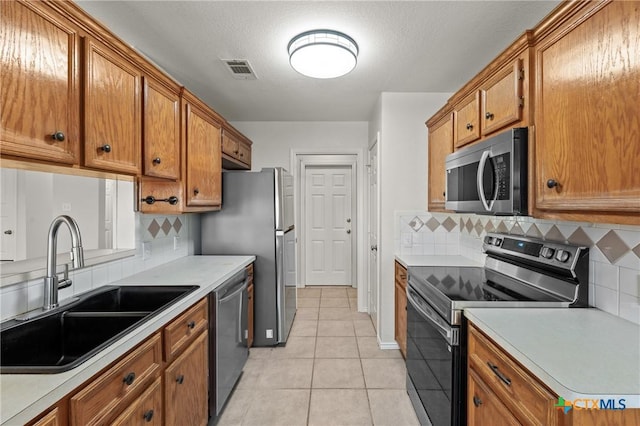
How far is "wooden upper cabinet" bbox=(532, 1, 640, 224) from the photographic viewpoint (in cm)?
101

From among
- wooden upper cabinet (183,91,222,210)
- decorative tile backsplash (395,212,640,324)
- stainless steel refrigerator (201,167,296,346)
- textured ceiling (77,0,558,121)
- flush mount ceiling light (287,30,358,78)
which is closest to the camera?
decorative tile backsplash (395,212,640,324)

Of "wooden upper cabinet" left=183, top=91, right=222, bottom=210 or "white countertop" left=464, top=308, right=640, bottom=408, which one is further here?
"wooden upper cabinet" left=183, top=91, right=222, bottom=210

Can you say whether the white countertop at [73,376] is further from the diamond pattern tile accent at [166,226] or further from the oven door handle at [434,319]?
the oven door handle at [434,319]

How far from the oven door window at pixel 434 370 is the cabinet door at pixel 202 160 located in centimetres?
178

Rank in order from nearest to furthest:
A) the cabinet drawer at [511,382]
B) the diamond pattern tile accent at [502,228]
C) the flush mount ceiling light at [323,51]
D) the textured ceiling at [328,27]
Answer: the cabinet drawer at [511,382] < the textured ceiling at [328,27] < the flush mount ceiling light at [323,51] < the diamond pattern tile accent at [502,228]

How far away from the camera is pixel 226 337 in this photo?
2.24m

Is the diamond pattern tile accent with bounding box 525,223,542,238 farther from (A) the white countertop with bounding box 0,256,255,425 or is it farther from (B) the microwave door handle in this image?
(A) the white countertop with bounding box 0,256,255,425

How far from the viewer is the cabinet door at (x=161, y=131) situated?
1.85m

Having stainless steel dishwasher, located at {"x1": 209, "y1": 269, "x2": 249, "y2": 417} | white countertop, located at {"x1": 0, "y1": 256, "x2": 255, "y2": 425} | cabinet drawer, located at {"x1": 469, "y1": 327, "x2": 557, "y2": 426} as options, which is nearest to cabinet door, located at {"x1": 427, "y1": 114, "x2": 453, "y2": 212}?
cabinet drawer, located at {"x1": 469, "y1": 327, "x2": 557, "y2": 426}

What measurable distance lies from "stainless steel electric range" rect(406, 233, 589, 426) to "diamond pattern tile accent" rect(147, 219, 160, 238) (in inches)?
76.5

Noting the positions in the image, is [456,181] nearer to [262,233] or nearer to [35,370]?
[262,233]

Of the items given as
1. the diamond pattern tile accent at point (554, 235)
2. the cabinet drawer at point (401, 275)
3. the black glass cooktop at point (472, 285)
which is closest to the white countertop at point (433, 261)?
the cabinet drawer at point (401, 275)

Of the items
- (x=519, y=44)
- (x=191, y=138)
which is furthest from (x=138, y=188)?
(x=519, y=44)

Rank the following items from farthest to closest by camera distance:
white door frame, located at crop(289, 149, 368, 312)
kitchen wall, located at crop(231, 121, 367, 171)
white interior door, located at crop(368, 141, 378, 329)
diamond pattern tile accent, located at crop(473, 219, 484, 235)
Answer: kitchen wall, located at crop(231, 121, 367, 171), white door frame, located at crop(289, 149, 368, 312), white interior door, located at crop(368, 141, 378, 329), diamond pattern tile accent, located at crop(473, 219, 484, 235)
